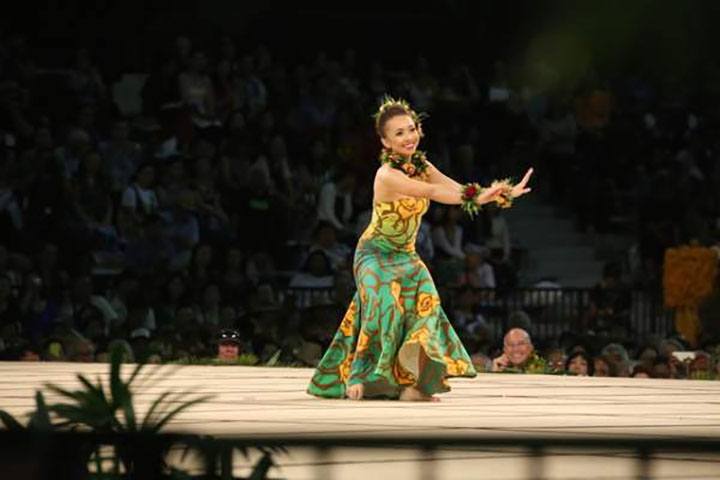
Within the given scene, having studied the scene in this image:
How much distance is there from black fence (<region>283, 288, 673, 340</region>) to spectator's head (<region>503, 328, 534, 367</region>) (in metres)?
2.83

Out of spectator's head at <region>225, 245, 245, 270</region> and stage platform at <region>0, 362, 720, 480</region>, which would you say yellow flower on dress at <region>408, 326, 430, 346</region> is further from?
spectator's head at <region>225, 245, 245, 270</region>

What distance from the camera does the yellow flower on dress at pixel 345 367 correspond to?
1108 cm

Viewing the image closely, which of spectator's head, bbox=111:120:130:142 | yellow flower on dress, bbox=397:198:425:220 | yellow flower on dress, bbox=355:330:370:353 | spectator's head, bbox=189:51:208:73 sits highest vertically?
spectator's head, bbox=189:51:208:73

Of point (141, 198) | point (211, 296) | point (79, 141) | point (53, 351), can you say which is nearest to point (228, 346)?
point (53, 351)

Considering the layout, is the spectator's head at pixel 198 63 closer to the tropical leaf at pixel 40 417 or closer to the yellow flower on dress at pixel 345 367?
the yellow flower on dress at pixel 345 367

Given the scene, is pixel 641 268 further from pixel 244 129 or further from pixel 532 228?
pixel 244 129

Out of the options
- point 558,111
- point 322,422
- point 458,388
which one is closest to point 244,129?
point 558,111

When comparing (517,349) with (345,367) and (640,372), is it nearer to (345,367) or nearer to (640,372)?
(640,372)

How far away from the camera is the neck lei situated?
1088cm

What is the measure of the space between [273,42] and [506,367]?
32.0 ft

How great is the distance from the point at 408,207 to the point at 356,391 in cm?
100

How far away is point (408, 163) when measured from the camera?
35.8 feet

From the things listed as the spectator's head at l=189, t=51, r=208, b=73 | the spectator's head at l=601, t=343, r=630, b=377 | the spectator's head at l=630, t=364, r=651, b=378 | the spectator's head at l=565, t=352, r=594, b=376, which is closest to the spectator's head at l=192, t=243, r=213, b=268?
the spectator's head at l=189, t=51, r=208, b=73

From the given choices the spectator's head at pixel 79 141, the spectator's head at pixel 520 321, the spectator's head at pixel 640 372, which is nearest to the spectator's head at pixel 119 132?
the spectator's head at pixel 79 141
